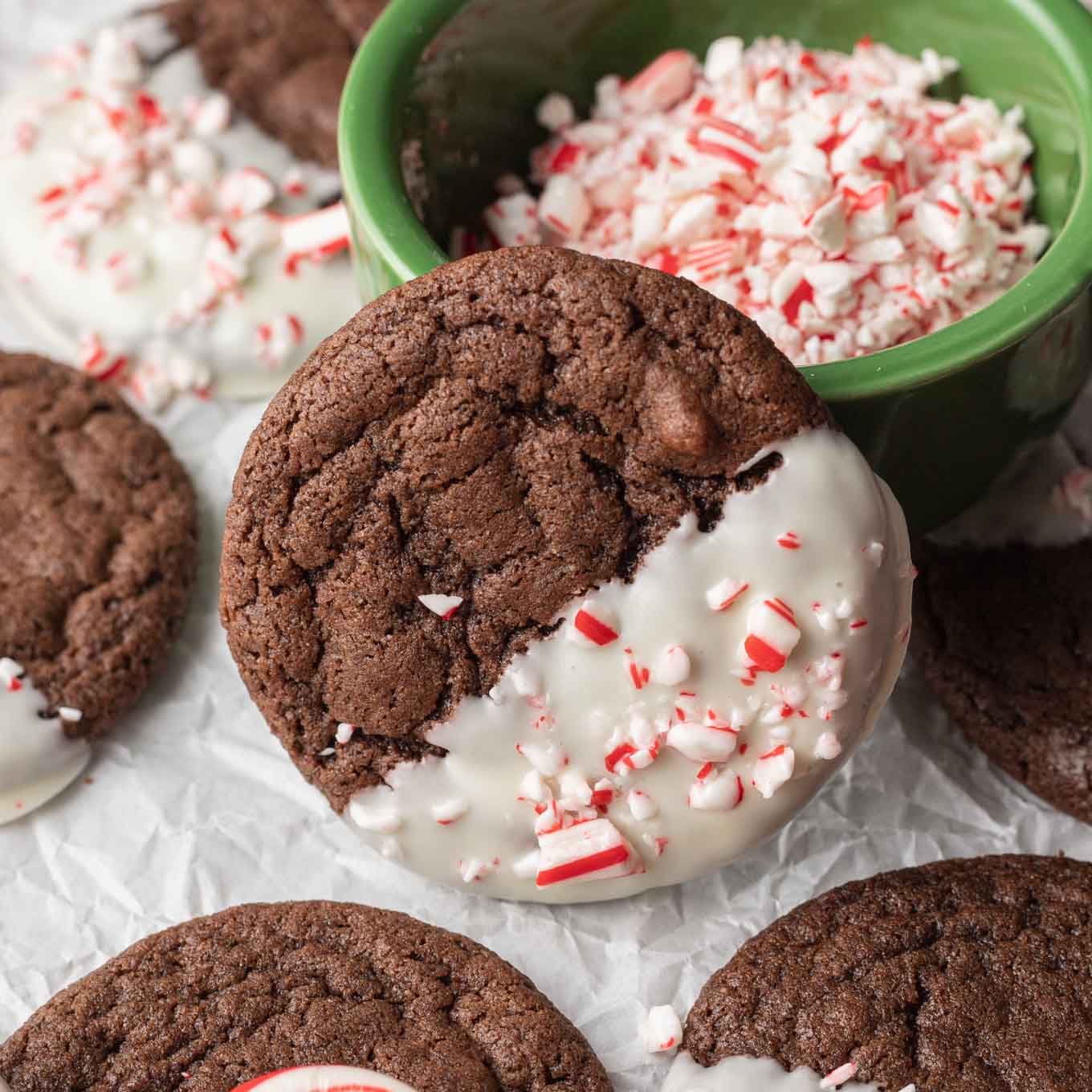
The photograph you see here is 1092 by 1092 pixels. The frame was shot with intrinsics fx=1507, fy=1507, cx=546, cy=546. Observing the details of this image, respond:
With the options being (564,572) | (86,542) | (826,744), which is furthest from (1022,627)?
(86,542)

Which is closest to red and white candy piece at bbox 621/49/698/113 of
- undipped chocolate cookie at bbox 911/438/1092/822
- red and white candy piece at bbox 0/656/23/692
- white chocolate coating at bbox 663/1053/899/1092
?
undipped chocolate cookie at bbox 911/438/1092/822

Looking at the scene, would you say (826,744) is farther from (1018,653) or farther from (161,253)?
(161,253)

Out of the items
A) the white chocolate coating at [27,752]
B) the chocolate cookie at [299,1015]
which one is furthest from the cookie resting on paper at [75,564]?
the chocolate cookie at [299,1015]

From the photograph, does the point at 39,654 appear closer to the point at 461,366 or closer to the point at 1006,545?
the point at 461,366

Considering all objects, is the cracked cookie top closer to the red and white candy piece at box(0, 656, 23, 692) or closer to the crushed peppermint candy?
the crushed peppermint candy

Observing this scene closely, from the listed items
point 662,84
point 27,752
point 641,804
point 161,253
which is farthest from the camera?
point 161,253

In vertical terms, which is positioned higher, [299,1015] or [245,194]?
[245,194]

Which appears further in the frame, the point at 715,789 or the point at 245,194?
the point at 245,194
